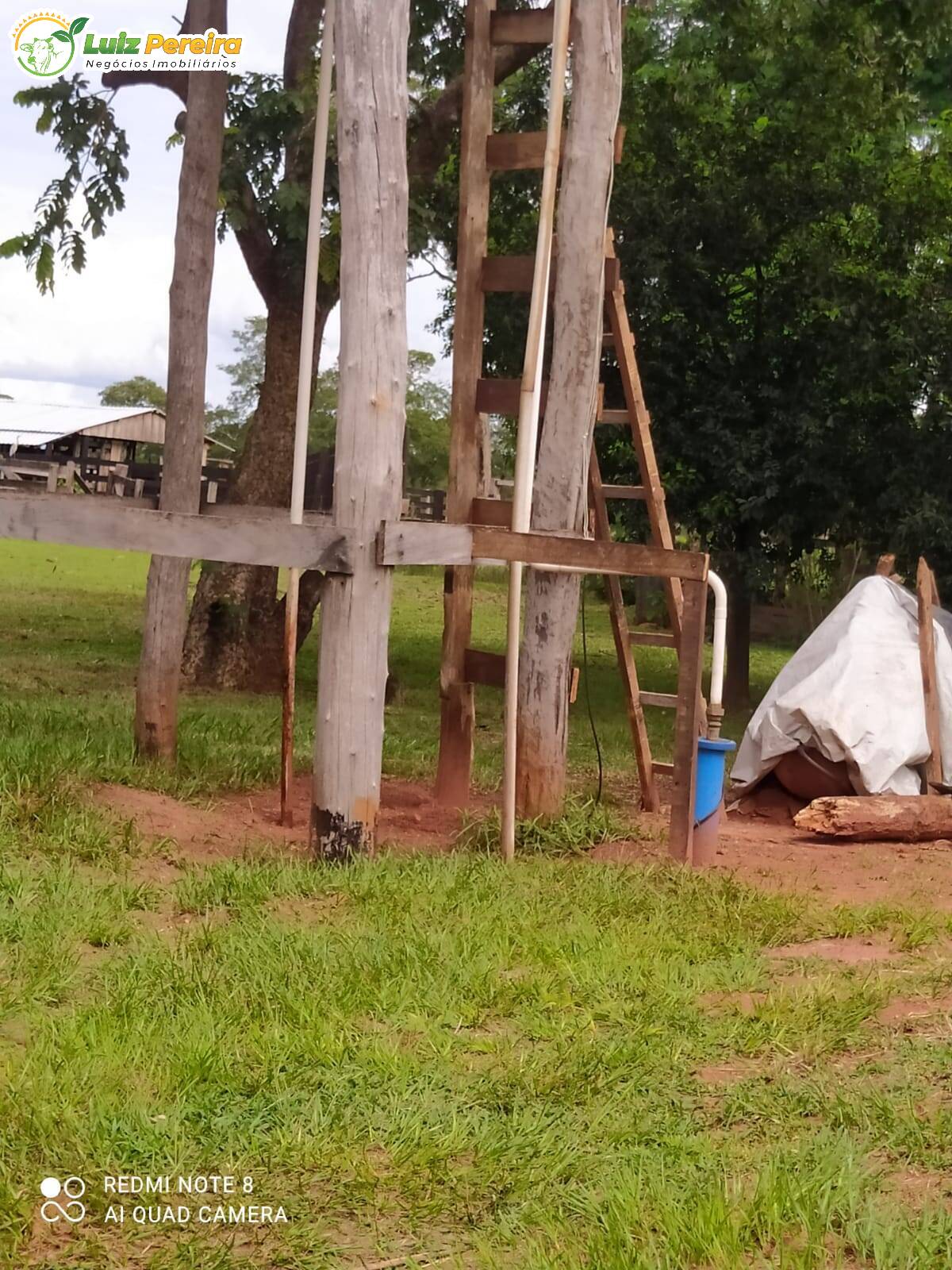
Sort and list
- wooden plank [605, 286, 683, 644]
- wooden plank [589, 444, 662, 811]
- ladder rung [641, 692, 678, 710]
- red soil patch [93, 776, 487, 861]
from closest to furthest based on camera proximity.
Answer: red soil patch [93, 776, 487, 861] → ladder rung [641, 692, 678, 710] → wooden plank [605, 286, 683, 644] → wooden plank [589, 444, 662, 811]

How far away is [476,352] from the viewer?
796 centimetres

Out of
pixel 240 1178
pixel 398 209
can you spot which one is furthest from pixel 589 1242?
pixel 398 209

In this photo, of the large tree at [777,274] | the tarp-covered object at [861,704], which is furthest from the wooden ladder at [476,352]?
the large tree at [777,274]

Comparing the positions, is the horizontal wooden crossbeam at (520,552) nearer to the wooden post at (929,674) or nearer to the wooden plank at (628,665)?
the wooden plank at (628,665)

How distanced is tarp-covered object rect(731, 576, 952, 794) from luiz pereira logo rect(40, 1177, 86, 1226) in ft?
22.2

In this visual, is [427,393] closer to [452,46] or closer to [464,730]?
[452,46]

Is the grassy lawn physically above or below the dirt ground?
above

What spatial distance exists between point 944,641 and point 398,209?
5615 millimetres

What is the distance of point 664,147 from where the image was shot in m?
14.7

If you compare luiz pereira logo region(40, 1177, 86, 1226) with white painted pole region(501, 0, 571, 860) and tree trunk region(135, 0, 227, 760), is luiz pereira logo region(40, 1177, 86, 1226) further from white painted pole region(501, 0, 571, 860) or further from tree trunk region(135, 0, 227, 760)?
tree trunk region(135, 0, 227, 760)

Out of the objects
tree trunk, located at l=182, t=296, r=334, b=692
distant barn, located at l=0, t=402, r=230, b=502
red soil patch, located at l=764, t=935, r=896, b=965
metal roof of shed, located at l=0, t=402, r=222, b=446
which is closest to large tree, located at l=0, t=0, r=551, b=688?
tree trunk, located at l=182, t=296, r=334, b=692

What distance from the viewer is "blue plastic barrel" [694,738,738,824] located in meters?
7.19

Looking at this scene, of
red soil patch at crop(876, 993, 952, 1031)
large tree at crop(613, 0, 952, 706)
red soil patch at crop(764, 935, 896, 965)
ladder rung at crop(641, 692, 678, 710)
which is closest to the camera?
red soil patch at crop(876, 993, 952, 1031)

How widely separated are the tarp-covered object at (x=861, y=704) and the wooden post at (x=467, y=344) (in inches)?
92.7
